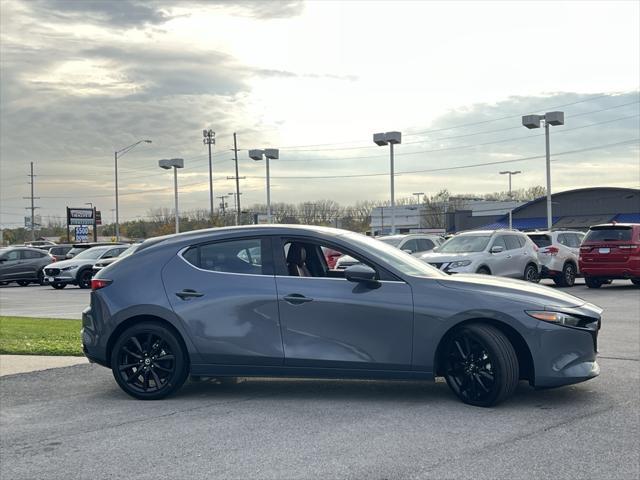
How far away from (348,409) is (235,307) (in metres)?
1.36

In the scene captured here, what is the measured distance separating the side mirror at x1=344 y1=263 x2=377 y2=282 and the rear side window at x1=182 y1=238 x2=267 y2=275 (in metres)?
0.83

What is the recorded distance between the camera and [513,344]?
619 centimetres

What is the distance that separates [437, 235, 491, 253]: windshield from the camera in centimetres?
1848

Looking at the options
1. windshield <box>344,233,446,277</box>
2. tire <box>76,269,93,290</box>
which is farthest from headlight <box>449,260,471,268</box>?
tire <box>76,269,93,290</box>

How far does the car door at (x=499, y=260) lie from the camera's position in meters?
18.2

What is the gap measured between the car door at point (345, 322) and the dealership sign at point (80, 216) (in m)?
64.0

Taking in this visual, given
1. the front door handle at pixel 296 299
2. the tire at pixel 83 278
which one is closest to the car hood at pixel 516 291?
the front door handle at pixel 296 299

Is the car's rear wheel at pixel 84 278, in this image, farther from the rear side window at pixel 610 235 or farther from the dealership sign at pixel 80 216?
the dealership sign at pixel 80 216

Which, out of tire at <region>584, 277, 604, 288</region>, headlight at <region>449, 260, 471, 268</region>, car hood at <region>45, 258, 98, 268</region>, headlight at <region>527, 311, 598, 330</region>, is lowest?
tire at <region>584, 277, 604, 288</region>

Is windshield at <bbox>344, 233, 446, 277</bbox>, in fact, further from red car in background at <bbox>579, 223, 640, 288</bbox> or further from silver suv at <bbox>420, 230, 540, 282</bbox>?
red car in background at <bbox>579, 223, 640, 288</bbox>

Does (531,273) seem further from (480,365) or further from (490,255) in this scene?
(480,365)

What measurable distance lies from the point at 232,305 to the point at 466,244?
1319 centimetres

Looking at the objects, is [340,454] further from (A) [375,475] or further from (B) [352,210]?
(B) [352,210]

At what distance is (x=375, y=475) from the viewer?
447 centimetres
